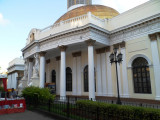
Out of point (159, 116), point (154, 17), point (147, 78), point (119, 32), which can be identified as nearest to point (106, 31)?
point (119, 32)

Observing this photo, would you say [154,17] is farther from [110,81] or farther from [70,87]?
[70,87]

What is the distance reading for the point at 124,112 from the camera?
5.84 m

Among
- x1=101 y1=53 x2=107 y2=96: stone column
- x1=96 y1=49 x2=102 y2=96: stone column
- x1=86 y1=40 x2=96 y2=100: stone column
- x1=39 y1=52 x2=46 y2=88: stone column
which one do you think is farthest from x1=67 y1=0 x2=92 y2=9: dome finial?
x1=86 y1=40 x2=96 y2=100: stone column

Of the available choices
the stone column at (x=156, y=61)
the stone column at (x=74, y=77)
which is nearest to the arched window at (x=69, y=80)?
the stone column at (x=74, y=77)

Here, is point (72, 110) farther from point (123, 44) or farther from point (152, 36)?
point (152, 36)

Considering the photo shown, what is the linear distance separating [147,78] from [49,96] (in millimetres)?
8942

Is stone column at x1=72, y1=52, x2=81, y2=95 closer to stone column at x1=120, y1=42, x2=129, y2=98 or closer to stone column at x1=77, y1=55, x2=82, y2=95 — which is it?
stone column at x1=77, y1=55, x2=82, y2=95

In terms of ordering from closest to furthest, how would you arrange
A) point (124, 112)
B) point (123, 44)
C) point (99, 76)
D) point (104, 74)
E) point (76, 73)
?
point (124, 112)
point (123, 44)
point (104, 74)
point (99, 76)
point (76, 73)

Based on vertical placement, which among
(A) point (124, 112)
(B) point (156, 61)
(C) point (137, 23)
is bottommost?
(A) point (124, 112)

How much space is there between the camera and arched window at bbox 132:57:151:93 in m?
13.1

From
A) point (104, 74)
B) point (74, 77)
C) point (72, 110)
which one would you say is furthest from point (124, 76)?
point (72, 110)

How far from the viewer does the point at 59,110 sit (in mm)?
8875

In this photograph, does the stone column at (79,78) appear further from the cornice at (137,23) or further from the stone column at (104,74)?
the cornice at (137,23)

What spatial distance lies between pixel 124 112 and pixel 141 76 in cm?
871
